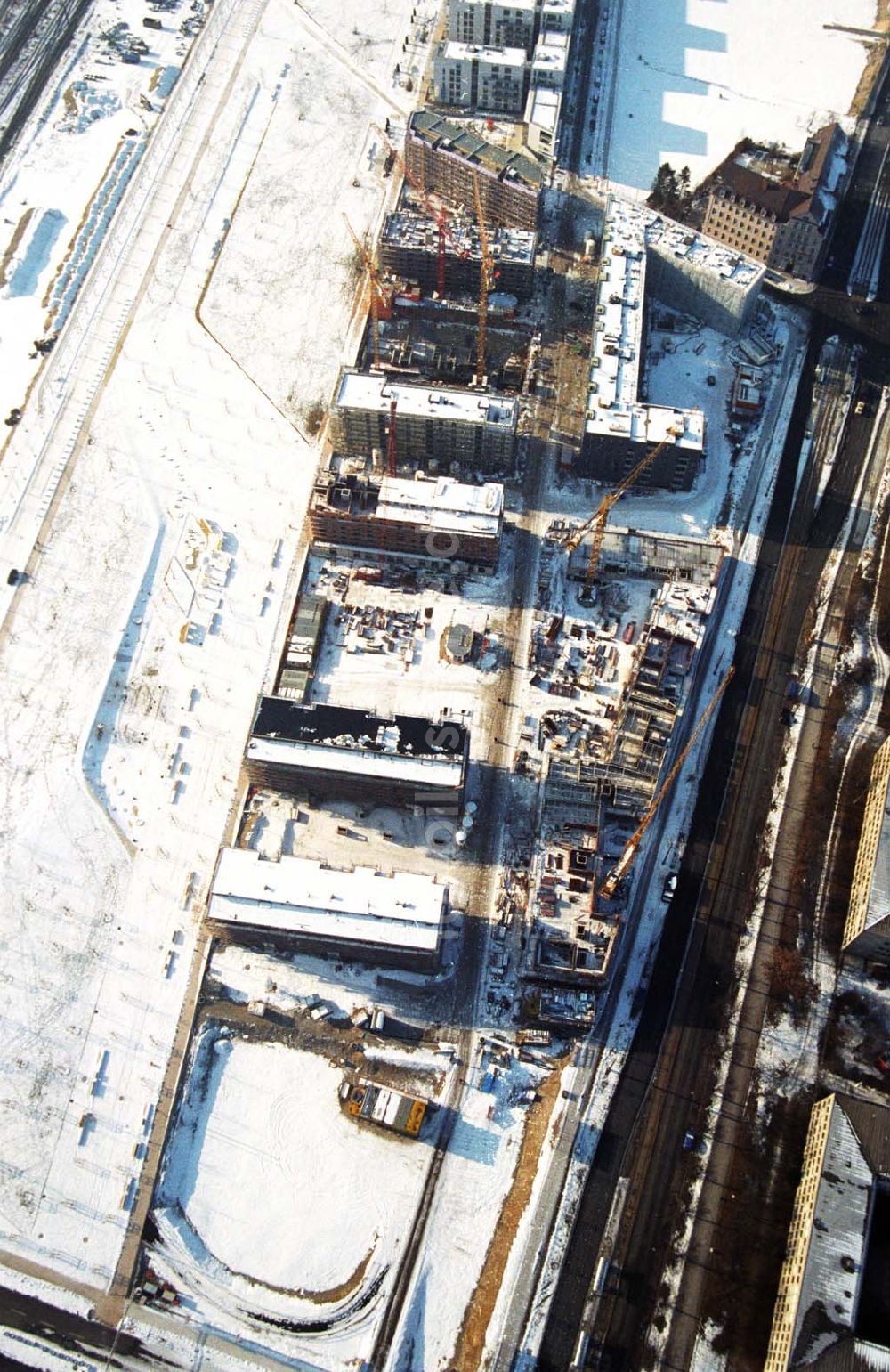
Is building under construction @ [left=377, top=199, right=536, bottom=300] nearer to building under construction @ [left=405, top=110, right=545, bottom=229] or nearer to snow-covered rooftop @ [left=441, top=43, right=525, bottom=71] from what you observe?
building under construction @ [left=405, top=110, right=545, bottom=229]

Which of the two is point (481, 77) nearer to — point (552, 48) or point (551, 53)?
point (551, 53)

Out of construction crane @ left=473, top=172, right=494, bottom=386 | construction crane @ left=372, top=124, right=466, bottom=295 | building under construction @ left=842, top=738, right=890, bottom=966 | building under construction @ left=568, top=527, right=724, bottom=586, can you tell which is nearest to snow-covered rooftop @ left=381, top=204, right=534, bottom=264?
construction crane @ left=372, top=124, right=466, bottom=295

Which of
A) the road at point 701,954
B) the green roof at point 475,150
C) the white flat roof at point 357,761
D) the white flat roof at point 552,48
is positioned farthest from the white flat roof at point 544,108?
the white flat roof at point 357,761

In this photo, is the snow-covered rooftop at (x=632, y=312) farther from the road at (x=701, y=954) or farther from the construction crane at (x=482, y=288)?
the road at (x=701, y=954)

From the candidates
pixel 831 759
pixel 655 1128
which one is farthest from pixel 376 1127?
pixel 831 759

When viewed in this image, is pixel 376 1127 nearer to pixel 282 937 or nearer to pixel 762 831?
pixel 282 937
